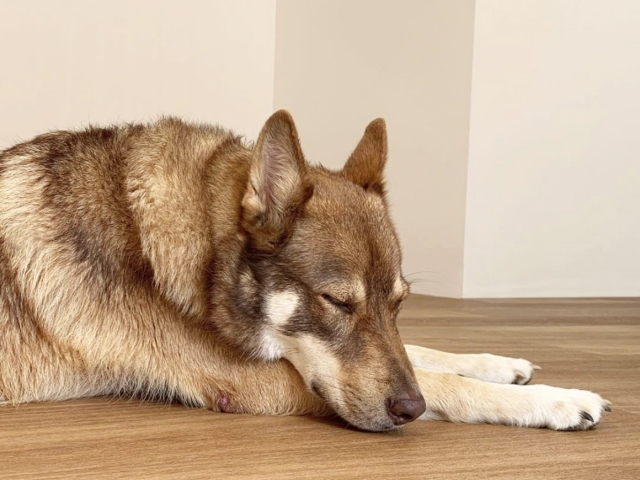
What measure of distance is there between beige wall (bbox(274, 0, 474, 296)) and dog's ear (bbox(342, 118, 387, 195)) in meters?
3.39

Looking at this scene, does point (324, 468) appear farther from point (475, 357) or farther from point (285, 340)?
point (475, 357)

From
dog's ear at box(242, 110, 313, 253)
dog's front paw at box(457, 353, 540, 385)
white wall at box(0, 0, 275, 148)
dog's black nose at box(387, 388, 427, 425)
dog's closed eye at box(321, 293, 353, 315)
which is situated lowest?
dog's front paw at box(457, 353, 540, 385)

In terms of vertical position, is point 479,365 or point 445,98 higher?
point 445,98

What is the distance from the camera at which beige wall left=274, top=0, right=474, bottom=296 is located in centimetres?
582

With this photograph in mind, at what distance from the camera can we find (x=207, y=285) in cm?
217

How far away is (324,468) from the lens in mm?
1746

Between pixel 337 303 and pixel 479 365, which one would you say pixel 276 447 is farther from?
pixel 479 365

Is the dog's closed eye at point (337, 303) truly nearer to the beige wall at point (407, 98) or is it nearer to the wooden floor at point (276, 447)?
the wooden floor at point (276, 447)

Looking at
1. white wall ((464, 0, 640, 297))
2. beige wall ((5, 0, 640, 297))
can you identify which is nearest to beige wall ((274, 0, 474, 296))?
beige wall ((5, 0, 640, 297))

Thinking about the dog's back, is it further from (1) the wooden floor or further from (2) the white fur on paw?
(2) the white fur on paw

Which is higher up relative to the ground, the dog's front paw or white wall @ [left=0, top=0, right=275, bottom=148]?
white wall @ [left=0, top=0, right=275, bottom=148]

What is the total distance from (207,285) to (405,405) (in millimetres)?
575

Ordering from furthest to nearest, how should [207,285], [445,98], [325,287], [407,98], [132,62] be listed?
[132,62] → [407,98] → [445,98] → [207,285] → [325,287]

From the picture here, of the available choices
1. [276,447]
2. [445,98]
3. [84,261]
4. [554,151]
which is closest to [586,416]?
[276,447]
